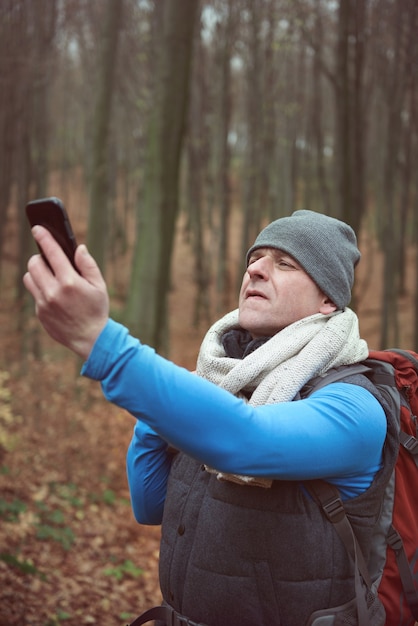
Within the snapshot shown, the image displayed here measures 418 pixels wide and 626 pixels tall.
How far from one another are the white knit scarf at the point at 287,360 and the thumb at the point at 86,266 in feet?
1.94

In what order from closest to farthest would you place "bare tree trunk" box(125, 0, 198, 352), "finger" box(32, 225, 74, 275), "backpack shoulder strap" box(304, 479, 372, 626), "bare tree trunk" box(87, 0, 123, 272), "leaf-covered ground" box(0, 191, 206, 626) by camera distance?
"finger" box(32, 225, 74, 275) < "backpack shoulder strap" box(304, 479, 372, 626) < "leaf-covered ground" box(0, 191, 206, 626) < "bare tree trunk" box(125, 0, 198, 352) < "bare tree trunk" box(87, 0, 123, 272)

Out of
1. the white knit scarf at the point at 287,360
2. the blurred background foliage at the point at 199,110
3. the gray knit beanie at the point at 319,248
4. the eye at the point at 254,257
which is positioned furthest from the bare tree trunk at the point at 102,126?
the white knit scarf at the point at 287,360

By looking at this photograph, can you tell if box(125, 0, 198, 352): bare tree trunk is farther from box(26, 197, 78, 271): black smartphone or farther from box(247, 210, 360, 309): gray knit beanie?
box(26, 197, 78, 271): black smartphone

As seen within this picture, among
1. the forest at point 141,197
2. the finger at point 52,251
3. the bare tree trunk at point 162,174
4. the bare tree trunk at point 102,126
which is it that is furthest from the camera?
the bare tree trunk at point 102,126

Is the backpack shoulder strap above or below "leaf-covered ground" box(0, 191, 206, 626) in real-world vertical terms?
above

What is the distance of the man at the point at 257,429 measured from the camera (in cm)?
151

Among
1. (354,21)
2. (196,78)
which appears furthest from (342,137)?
(196,78)

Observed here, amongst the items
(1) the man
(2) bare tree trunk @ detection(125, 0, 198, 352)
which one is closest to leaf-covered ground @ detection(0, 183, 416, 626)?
(2) bare tree trunk @ detection(125, 0, 198, 352)

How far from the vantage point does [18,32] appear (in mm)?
11562

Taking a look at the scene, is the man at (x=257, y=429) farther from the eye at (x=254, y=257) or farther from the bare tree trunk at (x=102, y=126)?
the bare tree trunk at (x=102, y=126)

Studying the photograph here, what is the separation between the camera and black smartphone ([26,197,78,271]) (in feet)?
5.06

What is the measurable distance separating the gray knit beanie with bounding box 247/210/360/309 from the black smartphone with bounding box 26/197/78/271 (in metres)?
0.83

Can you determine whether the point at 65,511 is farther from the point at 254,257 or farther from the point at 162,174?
the point at 254,257

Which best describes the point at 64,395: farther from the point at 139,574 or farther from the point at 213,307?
the point at 213,307
